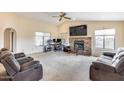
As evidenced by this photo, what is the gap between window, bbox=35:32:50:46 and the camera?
301cm

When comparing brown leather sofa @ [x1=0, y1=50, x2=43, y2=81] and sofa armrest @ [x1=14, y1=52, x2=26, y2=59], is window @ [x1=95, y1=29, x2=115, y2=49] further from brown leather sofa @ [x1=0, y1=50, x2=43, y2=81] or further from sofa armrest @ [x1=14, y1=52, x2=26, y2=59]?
sofa armrest @ [x1=14, y1=52, x2=26, y2=59]

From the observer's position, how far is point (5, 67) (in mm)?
2324

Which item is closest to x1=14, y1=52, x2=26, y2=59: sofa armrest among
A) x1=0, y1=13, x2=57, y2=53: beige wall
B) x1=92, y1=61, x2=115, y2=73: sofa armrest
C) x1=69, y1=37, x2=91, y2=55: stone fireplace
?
x1=0, y1=13, x2=57, y2=53: beige wall

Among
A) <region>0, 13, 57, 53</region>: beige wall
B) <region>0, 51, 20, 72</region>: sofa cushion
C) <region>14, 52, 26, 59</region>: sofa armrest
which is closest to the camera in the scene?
<region>0, 51, 20, 72</region>: sofa cushion

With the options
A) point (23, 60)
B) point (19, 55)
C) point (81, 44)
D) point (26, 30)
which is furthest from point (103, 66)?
point (26, 30)

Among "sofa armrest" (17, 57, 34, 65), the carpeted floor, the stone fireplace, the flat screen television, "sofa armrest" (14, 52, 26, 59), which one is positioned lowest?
the carpeted floor

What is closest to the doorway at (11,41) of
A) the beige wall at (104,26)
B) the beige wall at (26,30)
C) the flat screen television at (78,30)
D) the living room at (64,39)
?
the living room at (64,39)

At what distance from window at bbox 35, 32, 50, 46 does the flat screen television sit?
0.70 m

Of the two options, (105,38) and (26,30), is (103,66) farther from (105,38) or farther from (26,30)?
(26,30)

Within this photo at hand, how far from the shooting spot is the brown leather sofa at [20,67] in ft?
7.63

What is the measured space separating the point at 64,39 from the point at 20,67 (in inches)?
60.4

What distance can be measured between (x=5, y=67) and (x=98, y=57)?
2.23 metres
